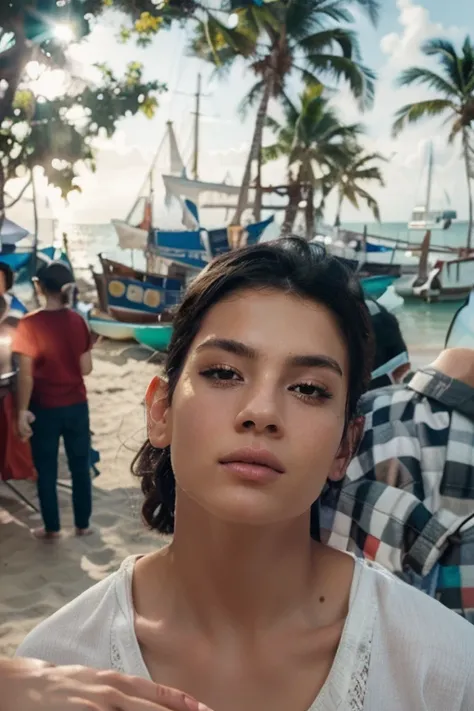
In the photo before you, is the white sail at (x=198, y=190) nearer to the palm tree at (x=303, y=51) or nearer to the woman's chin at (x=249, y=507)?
the palm tree at (x=303, y=51)

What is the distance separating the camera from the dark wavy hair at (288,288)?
87 centimetres

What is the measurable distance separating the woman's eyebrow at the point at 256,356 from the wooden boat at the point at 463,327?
424mm

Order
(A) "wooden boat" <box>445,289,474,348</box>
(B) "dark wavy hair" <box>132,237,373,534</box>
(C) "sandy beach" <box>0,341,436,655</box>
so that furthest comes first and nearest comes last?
1. (C) "sandy beach" <box>0,341,436,655</box>
2. (A) "wooden boat" <box>445,289,474,348</box>
3. (B) "dark wavy hair" <box>132,237,373,534</box>

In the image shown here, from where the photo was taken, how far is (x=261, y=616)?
827mm

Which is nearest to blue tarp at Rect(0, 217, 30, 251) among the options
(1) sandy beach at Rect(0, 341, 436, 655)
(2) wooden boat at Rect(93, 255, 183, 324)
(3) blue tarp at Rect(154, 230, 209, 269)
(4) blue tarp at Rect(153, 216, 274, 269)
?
(2) wooden boat at Rect(93, 255, 183, 324)

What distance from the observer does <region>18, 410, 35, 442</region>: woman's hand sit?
3207 mm

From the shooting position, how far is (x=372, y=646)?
0.77 m

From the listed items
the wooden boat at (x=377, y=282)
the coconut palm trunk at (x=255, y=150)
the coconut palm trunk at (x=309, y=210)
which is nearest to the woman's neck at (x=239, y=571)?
the wooden boat at (x=377, y=282)

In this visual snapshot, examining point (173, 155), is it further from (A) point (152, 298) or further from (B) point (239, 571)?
(B) point (239, 571)

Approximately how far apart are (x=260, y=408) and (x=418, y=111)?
25402 millimetres

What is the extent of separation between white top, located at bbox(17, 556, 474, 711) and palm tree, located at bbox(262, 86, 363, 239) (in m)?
22.3

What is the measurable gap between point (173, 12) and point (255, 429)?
1029 cm

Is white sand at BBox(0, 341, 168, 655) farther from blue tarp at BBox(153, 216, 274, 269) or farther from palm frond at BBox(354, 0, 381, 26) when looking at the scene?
palm frond at BBox(354, 0, 381, 26)

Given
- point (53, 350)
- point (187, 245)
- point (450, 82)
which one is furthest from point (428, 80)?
point (53, 350)
